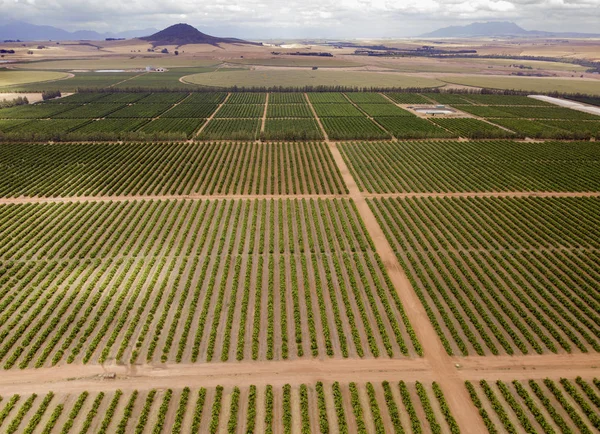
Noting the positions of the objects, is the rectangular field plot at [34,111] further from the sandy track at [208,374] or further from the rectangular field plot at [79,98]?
the sandy track at [208,374]

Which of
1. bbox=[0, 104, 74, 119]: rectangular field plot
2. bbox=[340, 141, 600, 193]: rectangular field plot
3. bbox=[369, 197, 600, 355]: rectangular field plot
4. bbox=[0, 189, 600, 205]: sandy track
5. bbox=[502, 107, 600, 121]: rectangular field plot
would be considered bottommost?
bbox=[369, 197, 600, 355]: rectangular field plot

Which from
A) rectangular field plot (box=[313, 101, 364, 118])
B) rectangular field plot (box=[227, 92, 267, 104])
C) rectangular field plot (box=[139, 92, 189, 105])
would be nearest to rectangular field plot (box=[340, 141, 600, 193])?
rectangular field plot (box=[313, 101, 364, 118])

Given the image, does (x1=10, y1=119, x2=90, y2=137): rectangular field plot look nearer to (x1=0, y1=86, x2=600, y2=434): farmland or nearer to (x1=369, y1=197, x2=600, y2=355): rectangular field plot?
(x1=0, y1=86, x2=600, y2=434): farmland

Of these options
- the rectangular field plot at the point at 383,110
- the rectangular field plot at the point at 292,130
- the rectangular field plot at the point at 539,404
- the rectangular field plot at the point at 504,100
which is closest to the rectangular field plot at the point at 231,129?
the rectangular field plot at the point at 292,130

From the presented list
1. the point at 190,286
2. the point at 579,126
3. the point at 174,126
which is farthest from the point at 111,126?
the point at 579,126

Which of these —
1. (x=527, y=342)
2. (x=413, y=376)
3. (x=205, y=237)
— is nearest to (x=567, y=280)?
(x=527, y=342)

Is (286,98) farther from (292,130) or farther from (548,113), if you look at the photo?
(548,113)
